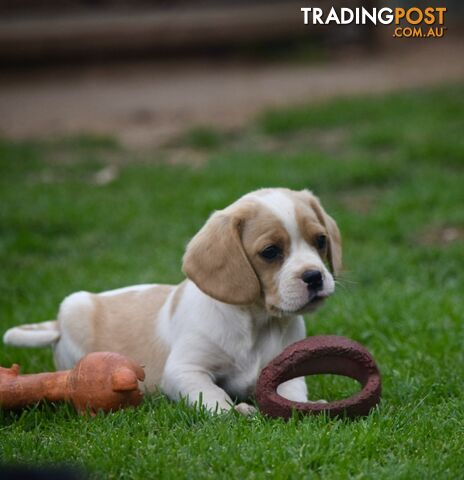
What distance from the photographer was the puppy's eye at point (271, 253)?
485 centimetres

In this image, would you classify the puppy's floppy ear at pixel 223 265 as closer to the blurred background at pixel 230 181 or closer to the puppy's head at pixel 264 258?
the puppy's head at pixel 264 258

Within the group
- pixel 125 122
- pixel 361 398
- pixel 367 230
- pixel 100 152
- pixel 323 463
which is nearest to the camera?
pixel 323 463

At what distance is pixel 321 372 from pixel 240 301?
51 cm

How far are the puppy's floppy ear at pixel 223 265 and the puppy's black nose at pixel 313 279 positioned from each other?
0.89ft

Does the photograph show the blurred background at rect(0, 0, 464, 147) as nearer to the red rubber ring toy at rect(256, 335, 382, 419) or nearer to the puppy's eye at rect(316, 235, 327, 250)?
the puppy's eye at rect(316, 235, 327, 250)

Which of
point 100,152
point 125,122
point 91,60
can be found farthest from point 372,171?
point 91,60

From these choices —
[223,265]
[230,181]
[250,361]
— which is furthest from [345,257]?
[223,265]

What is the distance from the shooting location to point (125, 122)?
13.4 metres

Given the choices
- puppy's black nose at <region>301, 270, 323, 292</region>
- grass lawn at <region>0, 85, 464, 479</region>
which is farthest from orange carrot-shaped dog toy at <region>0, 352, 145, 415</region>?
puppy's black nose at <region>301, 270, 323, 292</region>

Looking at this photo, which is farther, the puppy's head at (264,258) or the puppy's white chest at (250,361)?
the puppy's white chest at (250,361)

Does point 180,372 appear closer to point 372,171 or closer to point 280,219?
Result: point 280,219

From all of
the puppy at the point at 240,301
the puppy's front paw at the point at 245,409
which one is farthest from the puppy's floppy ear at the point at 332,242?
the puppy's front paw at the point at 245,409

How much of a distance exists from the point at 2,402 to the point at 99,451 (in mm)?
903

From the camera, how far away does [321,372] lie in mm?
4730
